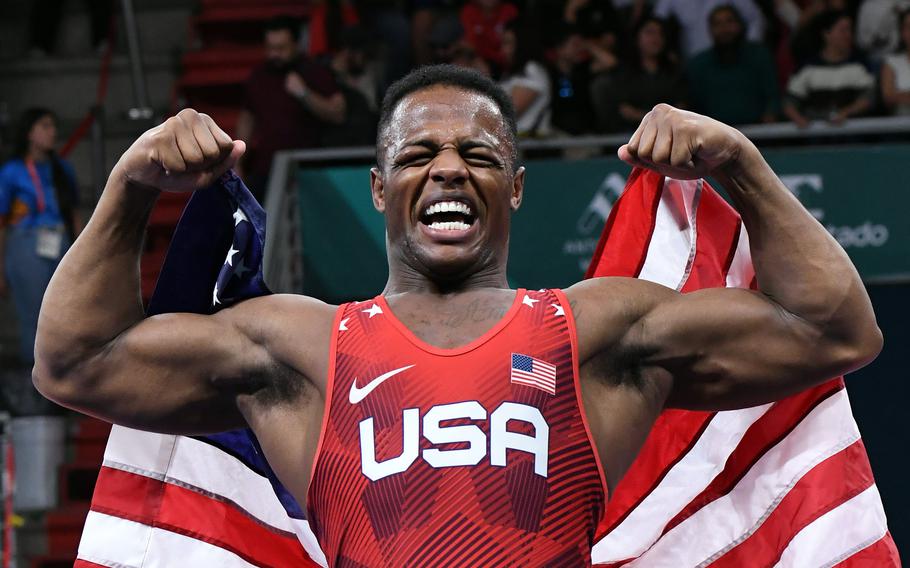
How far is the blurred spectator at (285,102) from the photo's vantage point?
6789 millimetres

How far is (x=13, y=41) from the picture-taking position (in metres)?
8.97

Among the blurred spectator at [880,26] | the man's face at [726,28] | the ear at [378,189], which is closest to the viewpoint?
the ear at [378,189]

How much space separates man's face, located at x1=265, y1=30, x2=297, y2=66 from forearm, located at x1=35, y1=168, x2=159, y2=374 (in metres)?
4.27

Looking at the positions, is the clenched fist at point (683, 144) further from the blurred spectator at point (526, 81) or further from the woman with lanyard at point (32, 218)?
the woman with lanyard at point (32, 218)

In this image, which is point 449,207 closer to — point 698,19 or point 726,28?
point 726,28

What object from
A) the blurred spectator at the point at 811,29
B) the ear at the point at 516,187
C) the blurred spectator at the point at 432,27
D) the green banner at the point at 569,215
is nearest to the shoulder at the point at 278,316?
the ear at the point at 516,187

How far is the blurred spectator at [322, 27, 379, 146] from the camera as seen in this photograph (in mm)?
6859

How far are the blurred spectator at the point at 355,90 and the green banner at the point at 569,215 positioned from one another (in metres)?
0.49

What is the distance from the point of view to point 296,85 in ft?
22.1

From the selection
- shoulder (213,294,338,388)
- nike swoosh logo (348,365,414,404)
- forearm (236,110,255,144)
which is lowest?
forearm (236,110,255,144)

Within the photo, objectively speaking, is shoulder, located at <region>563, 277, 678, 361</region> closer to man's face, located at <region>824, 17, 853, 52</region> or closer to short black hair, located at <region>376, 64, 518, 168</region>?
short black hair, located at <region>376, 64, 518, 168</region>

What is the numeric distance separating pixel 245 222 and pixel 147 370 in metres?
0.42

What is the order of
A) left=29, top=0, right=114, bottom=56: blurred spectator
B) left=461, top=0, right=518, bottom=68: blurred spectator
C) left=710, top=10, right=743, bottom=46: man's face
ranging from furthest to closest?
left=29, top=0, right=114, bottom=56: blurred spectator < left=461, top=0, right=518, bottom=68: blurred spectator < left=710, top=10, right=743, bottom=46: man's face

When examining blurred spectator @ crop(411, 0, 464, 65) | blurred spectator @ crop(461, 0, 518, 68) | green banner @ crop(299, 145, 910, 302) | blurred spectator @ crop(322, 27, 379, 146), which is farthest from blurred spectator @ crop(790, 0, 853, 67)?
blurred spectator @ crop(322, 27, 379, 146)
